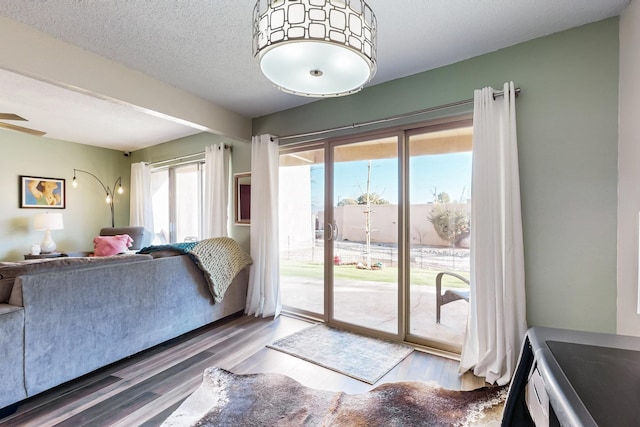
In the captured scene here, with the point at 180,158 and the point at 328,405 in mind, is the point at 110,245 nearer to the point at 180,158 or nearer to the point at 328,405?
the point at 180,158

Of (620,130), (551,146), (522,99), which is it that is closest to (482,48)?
(522,99)

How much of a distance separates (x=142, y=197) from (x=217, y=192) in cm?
222

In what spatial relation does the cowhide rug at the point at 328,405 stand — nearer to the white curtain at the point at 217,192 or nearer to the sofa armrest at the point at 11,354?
the sofa armrest at the point at 11,354

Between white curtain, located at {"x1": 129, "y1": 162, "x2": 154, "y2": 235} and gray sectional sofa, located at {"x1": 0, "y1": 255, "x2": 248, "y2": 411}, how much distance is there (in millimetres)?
2981

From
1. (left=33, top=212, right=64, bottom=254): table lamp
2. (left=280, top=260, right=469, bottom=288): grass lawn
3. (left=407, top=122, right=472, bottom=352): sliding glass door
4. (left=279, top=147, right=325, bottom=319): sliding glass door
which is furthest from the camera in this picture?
(left=33, top=212, right=64, bottom=254): table lamp

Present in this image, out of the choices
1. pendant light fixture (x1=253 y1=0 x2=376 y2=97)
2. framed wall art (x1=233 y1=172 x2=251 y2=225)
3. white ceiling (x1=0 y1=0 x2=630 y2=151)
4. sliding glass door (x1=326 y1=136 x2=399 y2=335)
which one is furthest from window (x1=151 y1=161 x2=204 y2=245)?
pendant light fixture (x1=253 y1=0 x2=376 y2=97)

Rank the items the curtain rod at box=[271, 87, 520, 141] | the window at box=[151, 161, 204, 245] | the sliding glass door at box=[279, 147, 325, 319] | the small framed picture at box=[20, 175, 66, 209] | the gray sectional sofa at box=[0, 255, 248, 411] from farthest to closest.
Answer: the window at box=[151, 161, 204, 245] < the small framed picture at box=[20, 175, 66, 209] < the sliding glass door at box=[279, 147, 325, 319] < the curtain rod at box=[271, 87, 520, 141] < the gray sectional sofa at box=[0, 255, 248, 411]

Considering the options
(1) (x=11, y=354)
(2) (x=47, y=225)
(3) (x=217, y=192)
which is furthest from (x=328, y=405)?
(2) (x=47, y=225)

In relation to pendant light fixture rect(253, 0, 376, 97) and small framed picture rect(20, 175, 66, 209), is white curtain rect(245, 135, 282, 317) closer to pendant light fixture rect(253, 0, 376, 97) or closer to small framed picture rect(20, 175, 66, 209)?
pendant light fixture rect(253, 0, 376, 97)

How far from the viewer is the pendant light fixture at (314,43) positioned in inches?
42.8

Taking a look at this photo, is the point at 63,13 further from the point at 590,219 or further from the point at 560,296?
the point at 560,296

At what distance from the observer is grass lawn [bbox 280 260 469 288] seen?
106 inches

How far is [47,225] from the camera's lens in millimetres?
4324

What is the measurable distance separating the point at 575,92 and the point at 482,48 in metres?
0.71
